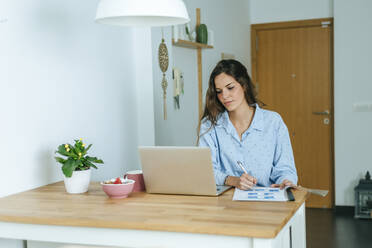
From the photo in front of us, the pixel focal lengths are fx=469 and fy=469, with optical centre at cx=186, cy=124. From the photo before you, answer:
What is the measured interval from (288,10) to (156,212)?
13.6 ft

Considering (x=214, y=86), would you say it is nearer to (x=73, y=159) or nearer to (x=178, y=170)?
(x=178, y=170)

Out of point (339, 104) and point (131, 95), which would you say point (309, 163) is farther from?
point (131, 95)

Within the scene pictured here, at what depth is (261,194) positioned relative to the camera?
1814 mm

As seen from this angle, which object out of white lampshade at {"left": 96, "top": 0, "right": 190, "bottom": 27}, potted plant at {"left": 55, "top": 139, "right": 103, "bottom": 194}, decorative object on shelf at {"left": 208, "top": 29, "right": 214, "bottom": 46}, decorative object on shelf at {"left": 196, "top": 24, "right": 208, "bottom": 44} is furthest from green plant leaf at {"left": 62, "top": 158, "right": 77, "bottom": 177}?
decorative object on shelf at {"left": 208, "top": 29, "right": 214, "bottom": 46}

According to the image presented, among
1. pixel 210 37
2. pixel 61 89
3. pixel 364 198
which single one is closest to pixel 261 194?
pixel 61 89

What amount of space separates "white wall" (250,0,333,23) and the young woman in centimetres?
303

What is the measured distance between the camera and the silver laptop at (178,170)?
1.82 metres

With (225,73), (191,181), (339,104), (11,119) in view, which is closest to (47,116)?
(11,119)

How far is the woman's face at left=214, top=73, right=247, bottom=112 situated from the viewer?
2.43m

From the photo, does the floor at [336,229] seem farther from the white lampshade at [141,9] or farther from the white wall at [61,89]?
the white lampshade at [141,9]

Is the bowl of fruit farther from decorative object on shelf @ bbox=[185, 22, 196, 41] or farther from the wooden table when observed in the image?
decorative object on shelf @ bbox=[185, 22, 196, 41]

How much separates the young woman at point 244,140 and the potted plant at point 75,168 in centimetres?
65

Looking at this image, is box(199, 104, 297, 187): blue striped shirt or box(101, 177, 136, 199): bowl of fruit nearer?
box(101, 177, 136, 199): bowl of fruit

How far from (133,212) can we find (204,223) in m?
0.30
